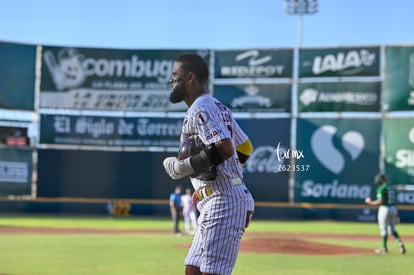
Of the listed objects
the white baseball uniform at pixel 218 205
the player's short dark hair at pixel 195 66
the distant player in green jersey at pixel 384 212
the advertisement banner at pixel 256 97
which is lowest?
the distant player in green jersey at pixel 384 212

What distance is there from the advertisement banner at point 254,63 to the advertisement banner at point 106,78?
2.87ft

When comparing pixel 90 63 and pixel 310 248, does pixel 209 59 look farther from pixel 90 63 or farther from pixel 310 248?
pixel 310 248

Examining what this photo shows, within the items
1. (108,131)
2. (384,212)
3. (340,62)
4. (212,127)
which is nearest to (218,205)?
(212,127)

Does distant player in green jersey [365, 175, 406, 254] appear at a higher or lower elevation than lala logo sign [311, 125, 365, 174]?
lower

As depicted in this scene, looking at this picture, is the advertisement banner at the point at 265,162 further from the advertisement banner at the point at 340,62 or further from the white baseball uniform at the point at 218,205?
the white baseball uniform at the point at 218,205

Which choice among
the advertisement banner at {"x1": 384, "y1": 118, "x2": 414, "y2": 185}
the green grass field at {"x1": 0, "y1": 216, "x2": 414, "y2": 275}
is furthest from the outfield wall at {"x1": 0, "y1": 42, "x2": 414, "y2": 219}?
the green grass field at {"x1": 0, "y1": 216, "x2": 414, "y2": 275}

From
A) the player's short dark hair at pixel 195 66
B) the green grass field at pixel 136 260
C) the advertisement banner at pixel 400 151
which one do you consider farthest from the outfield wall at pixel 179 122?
the player's short dark hair at pixel 195 66

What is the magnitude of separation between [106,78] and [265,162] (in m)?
8.72

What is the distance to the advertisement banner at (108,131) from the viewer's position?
33438 millimetres

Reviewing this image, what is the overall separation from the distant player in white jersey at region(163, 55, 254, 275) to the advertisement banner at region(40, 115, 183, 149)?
94.7 ft

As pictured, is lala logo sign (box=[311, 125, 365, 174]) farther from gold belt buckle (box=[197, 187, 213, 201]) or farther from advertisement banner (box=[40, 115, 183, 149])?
gold belt buckle (box=[197, 187, 213, 201])

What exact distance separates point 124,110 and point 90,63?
9.83 ft

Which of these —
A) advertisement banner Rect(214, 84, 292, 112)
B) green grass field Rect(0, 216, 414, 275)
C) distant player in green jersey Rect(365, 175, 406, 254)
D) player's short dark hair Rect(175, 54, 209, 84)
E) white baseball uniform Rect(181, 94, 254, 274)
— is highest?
advertisement banner Rect(214, 84, 292, 112)

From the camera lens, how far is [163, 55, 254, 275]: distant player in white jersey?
4246 mm
